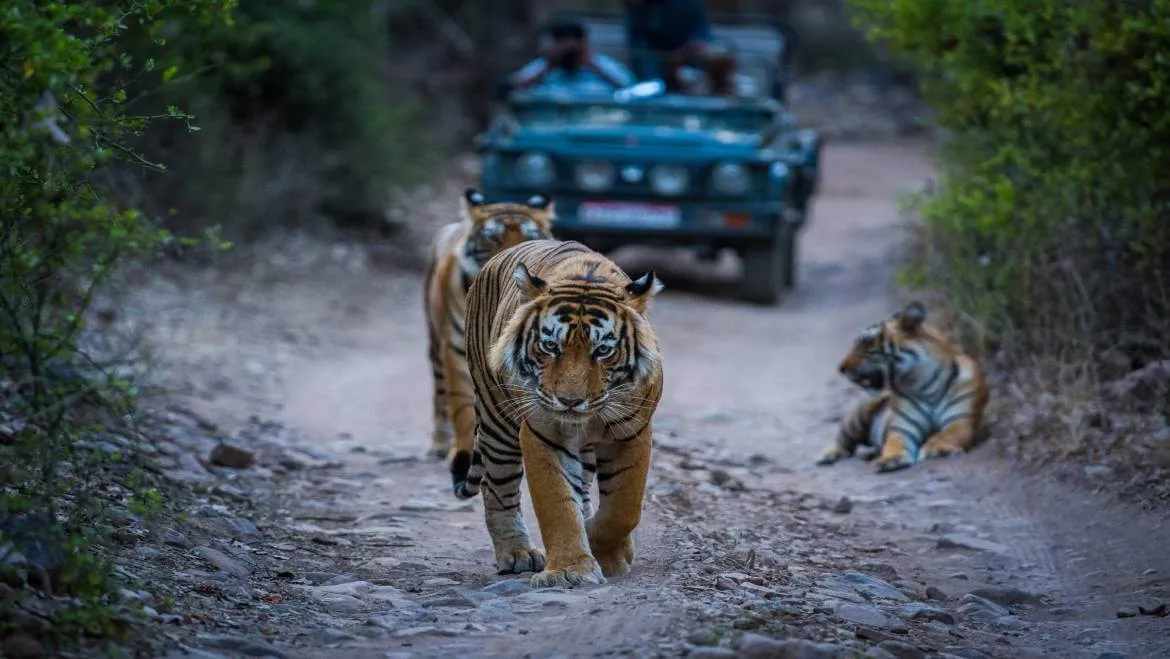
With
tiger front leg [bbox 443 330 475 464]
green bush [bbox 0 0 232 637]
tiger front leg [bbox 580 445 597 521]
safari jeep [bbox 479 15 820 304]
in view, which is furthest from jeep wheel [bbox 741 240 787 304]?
green bush [bbox 0 0 232 637]

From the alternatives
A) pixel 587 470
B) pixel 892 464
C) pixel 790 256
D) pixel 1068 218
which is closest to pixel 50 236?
pixel 587 470

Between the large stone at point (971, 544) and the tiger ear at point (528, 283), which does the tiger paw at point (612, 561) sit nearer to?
the tiger ear at point (528, 283)

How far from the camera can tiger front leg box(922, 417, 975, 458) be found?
878 cm

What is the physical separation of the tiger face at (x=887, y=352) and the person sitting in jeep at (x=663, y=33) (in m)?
6.33

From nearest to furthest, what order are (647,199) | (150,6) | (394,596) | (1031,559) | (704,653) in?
1. (704,653)
2. (150,6)
3. (394,596)
4. (1031,559)
5. (647,199)

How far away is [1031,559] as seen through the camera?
687 cm

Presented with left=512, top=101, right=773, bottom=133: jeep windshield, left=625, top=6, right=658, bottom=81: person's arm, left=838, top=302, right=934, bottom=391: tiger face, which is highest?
left=625, top=6, right=658, bottom=81: person's arm

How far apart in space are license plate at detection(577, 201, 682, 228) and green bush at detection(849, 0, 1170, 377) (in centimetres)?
354

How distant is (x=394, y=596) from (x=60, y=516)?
4.20ft

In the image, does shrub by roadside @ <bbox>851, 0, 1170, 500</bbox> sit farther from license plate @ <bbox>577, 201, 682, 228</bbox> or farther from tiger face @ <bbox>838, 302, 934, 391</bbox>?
license plate @ <bbox>577, 201, 682, 228</bbox>

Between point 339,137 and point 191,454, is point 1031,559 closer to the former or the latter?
point 191,454

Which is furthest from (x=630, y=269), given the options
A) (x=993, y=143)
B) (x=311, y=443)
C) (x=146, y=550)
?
(x=146, y=550)

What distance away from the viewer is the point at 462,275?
8.00 meters

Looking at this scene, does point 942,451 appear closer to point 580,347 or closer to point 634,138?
point 580,347
